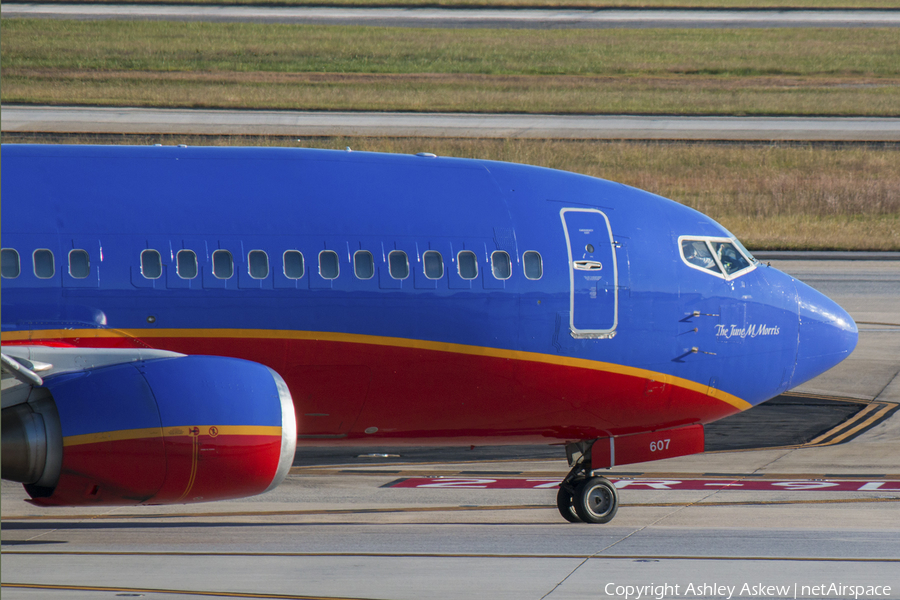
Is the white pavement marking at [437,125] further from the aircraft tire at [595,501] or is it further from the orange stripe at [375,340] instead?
the orange stripe at [375,340]

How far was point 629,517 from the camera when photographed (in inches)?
743

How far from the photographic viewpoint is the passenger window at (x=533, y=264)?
55.5ft

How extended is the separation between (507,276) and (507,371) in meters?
1.40

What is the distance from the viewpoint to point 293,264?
16031mm

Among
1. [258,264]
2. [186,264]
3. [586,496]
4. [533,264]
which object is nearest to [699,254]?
[533,264]

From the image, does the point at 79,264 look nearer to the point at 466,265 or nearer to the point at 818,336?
the point at 466,265

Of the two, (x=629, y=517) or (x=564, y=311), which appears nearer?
(x=564, y=311)

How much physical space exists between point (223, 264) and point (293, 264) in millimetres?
959

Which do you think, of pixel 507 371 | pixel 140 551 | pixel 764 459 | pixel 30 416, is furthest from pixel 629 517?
pixel 30 416

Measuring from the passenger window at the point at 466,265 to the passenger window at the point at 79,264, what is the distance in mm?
5119

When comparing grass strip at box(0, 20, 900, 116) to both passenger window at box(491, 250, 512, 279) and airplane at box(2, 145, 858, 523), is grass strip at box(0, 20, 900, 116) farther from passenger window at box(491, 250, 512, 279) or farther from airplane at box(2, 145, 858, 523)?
passenger window at box(491, 250, 512, 279)

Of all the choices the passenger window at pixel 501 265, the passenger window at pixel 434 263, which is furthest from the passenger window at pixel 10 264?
the passenger window at pixel 501 265

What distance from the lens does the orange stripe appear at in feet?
50.3

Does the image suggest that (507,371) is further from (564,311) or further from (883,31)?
(883,31)
